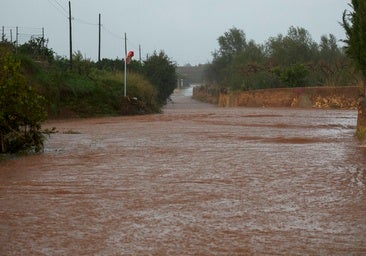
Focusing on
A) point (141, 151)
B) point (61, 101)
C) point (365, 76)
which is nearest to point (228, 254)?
point (141, 151)

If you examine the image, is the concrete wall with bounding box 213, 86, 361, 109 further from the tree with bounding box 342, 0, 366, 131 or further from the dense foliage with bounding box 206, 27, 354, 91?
the tree with bounding box 342, 0, 366, 131

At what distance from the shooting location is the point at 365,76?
1608cm

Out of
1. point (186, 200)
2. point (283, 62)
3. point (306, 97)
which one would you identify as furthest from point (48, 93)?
point (283, 62)

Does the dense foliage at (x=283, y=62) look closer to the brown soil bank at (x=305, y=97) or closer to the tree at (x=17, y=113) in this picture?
the brown soil bank at (x=305, y=97)

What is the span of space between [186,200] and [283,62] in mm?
52801

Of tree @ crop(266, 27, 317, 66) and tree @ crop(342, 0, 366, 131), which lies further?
tree @ crop(266, 27, 317, 66)

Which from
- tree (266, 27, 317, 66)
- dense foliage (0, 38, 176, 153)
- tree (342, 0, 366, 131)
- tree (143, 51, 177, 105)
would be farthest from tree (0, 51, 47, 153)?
tree (266, 27, 317, 66)

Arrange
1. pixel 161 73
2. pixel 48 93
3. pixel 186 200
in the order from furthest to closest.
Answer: pixel 161 73 < pixel 48 93 < pixel 186 200

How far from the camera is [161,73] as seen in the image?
151ft

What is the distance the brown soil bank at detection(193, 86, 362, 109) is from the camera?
35469 millimetres

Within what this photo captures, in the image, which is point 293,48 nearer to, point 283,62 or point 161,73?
point 283,62

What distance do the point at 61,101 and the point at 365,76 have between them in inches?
615

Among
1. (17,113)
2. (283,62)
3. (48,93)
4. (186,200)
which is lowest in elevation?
(186,200)

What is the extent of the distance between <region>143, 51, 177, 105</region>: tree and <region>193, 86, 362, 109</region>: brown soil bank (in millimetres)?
5912
